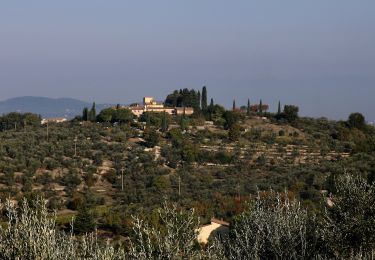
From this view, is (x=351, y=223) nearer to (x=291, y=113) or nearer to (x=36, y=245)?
(x=36, y=245)

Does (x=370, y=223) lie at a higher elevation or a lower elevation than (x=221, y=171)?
higher

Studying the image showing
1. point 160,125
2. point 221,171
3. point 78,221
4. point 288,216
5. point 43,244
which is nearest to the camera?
point 43,244

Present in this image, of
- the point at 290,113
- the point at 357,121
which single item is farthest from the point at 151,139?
the point at 357,121

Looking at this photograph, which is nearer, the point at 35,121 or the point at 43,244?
the point at 43,244

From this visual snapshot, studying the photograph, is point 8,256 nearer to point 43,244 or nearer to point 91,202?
point 43,244

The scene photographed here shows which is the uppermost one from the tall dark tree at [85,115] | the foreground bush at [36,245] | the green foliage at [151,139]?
the tall dark tree at [85,115]

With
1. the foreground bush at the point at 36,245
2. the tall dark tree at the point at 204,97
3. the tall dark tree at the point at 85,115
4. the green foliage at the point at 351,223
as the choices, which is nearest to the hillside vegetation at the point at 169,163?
the tall dark tree at the point at 85,115

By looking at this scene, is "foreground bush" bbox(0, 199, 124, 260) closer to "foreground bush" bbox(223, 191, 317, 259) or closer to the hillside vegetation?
"foreground bush" bbox(223, 191, 317, 259)

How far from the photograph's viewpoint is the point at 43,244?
805 cm

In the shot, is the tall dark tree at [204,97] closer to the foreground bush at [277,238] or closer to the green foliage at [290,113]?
the green foliage at [290,113]

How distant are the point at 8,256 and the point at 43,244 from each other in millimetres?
650

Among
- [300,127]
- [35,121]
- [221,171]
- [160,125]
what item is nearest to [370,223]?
[221,171]

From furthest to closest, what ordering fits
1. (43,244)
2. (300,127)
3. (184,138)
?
(300,127) → (184,138) → (43,244)

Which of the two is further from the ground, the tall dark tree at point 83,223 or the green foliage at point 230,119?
the green foliage at point 230,119
